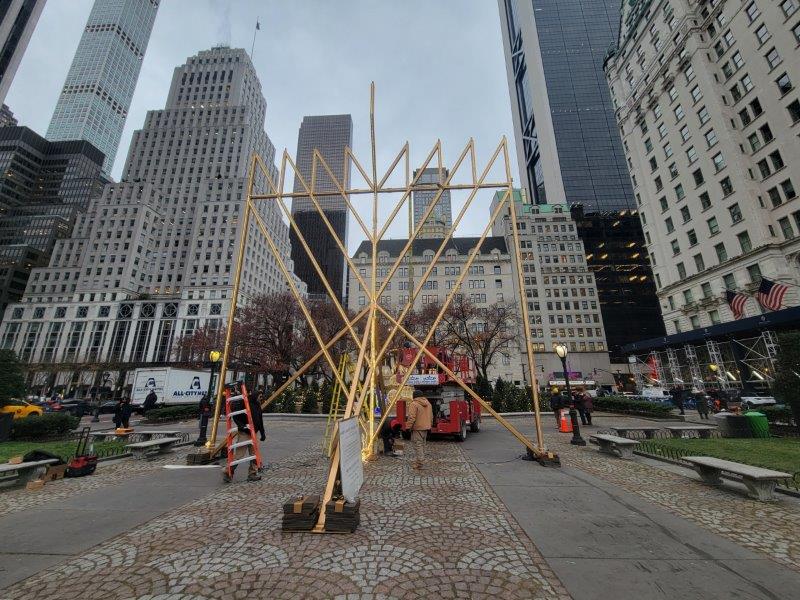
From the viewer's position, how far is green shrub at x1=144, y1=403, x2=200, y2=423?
2102 cm

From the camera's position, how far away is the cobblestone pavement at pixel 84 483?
6.25 m

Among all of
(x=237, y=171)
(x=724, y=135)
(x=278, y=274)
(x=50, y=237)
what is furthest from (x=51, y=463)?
(x=50, y=237)

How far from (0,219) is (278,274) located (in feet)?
305

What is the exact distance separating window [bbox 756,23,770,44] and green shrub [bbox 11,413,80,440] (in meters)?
60.6

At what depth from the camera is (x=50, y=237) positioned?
4262 inches

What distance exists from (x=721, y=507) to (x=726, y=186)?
4473cm

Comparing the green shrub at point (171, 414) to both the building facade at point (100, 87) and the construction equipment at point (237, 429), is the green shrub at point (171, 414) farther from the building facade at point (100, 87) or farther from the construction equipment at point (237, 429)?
the building facade at point (100, 87)

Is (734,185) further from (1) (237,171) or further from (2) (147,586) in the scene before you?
(1) (237,171)

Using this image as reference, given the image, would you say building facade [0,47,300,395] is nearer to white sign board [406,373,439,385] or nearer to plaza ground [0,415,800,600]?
white sign board [406,373,439,385]

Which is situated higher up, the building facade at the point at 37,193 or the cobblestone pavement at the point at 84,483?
the building facade at the point at 37,193

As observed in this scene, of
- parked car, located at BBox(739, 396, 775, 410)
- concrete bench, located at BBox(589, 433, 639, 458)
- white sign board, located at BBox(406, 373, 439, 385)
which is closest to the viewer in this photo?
concrete bench, located at BBox(589, 433, 639, 458)

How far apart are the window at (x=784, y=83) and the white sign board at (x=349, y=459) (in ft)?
163

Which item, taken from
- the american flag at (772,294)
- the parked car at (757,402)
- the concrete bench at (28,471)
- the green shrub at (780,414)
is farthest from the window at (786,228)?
the concrete bench at (28,471)

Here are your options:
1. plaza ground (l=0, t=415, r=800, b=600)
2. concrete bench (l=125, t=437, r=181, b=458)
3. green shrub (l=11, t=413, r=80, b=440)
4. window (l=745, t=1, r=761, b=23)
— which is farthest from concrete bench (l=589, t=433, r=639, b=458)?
window (l=745, t=1, r=761, b=23)
